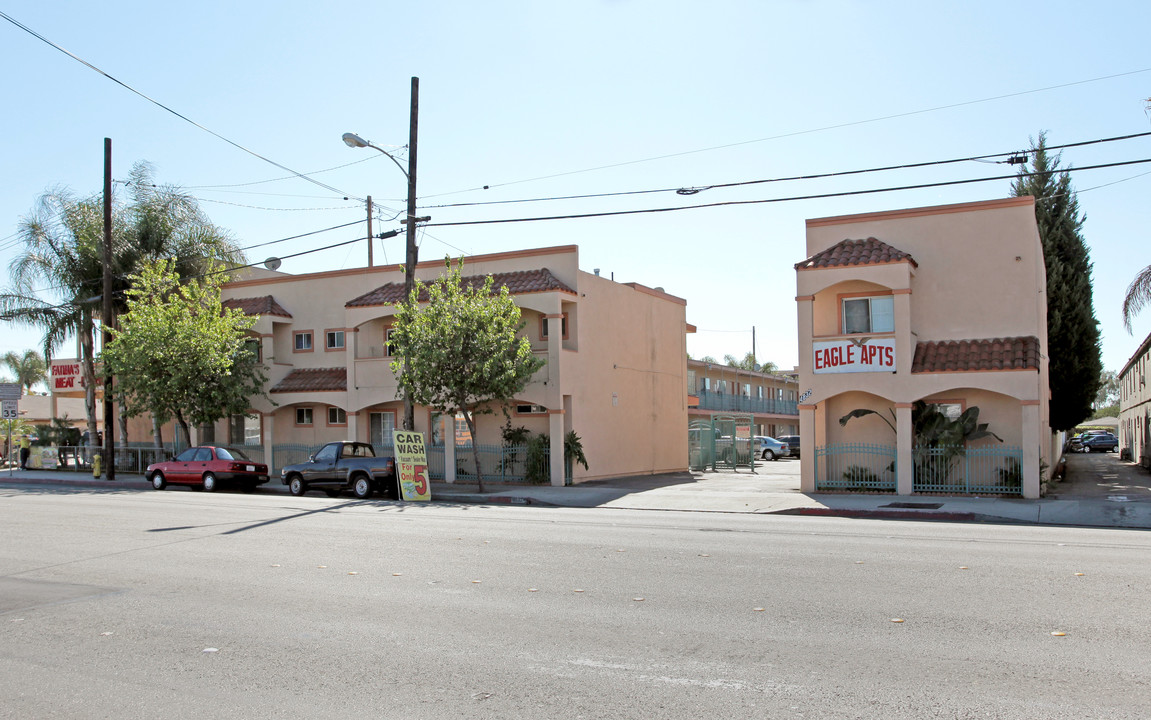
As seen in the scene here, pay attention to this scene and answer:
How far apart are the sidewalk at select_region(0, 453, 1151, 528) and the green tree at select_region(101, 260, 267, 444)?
116 inches

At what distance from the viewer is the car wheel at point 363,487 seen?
22.7 meters

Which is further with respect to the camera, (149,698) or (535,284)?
(535,284)

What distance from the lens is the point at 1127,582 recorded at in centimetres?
895

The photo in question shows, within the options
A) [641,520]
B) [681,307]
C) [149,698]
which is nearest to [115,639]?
[149,698]

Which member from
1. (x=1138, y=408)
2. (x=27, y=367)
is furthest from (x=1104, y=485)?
(x=27, y=367)

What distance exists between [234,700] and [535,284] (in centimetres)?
2057

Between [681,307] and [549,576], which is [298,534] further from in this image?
[681,307]

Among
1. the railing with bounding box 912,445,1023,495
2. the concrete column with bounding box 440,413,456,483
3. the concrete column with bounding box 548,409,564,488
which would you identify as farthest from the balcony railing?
the railing with bounding box 912,445,1023,495

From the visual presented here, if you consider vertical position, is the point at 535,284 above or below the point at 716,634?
above

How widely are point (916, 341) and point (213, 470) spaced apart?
63.5 ft

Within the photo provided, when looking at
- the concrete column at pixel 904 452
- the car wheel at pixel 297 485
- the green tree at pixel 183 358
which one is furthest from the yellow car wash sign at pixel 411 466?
the concrete column at pixel 904 452

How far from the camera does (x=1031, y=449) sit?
19625mm

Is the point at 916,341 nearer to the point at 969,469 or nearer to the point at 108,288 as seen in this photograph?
the point at 969,469

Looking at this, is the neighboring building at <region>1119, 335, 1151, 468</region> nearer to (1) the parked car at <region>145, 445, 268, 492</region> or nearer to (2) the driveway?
(2) the driveway
